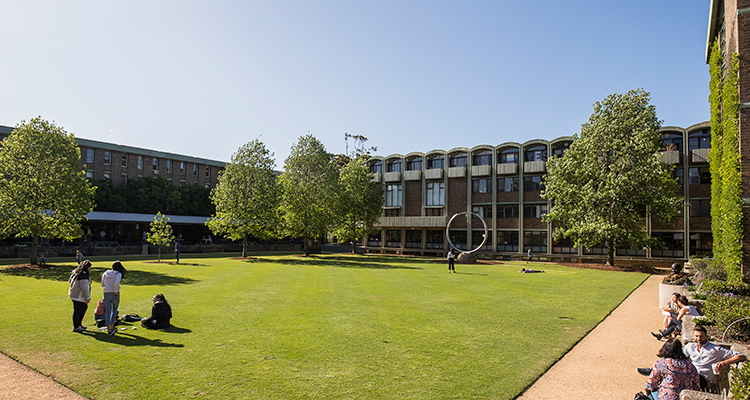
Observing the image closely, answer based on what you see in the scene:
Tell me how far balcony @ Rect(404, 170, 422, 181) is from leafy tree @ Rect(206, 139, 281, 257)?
863 inches

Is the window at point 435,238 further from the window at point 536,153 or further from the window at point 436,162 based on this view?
the window at point 536,153

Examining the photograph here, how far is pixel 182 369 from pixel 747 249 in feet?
67.1

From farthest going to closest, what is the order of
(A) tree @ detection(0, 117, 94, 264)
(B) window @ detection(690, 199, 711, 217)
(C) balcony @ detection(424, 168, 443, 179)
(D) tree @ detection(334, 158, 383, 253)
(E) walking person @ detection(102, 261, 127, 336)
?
(C) balcony @ detection(424, 168, 443, 179) → (D) tree @ detection(334, 158, 383, 253) → (B) window @ detection(690, 199, 711, 217) → (A) tree @ detection(0, 117, 94, 264) → (E) walking person @ detection(102, 261, 127, 336)

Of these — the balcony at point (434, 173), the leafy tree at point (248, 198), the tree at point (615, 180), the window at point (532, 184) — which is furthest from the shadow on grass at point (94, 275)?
the window at point (532, 184)

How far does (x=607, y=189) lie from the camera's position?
3741 centimetres

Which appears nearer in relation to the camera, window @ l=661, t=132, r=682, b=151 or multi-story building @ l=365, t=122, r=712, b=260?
multi-story building @ l=365, t=122, r=712, b=260

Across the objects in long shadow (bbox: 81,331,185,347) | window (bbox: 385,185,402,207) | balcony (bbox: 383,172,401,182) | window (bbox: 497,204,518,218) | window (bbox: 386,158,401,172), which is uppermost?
window (bbox: 386,158,401,172)

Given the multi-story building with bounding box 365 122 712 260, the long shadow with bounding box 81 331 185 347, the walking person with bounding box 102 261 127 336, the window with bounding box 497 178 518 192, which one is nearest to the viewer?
the long shadow with bounding box 81 331 185 347

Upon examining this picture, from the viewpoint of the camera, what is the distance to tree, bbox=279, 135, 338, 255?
46.5 m

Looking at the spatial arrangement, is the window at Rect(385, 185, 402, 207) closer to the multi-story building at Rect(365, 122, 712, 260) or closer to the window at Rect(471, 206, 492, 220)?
the multi-story building at Rect(365, 122, 712, 260)

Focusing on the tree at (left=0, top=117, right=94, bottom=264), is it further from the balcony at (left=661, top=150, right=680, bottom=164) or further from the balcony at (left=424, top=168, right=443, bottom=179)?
the balcony at (left=661, top=150, right=680, bottom=164)

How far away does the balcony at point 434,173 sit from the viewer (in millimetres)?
59688

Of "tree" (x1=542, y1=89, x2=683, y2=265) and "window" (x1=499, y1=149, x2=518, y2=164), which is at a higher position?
"window" (x1=499, y1=149, x2=518, y2=164)

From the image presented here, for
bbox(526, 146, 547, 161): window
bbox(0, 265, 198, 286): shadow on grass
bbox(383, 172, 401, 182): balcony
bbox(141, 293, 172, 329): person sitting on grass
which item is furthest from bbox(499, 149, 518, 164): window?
bbox(141, 293, 172, 329): person sitting on grass
